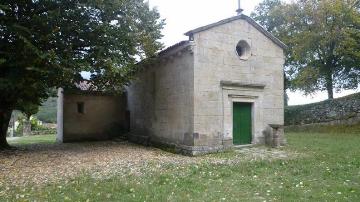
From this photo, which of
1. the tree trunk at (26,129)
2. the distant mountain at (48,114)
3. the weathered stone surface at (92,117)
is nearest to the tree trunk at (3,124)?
the weathered stone surface at (92,117)

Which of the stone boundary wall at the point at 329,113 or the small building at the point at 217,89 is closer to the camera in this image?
the small building at the point at 217,89

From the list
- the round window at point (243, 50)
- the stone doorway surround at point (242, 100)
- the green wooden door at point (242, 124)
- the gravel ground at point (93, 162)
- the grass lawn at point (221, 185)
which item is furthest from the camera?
the round window at point (243, 50)

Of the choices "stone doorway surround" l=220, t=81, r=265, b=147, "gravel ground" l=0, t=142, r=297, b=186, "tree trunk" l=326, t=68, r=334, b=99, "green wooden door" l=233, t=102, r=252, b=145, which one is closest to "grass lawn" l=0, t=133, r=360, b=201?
"gravel ground" l=0, t=142, r=297, b=186

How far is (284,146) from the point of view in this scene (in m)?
14.6

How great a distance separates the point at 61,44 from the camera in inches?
487

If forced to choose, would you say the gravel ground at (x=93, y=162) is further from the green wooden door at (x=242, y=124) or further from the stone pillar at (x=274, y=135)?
the stone pillar at (x=274, y=135)

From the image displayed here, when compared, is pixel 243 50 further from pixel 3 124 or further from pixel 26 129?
pixel 26 129

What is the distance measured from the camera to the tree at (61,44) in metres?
11.4

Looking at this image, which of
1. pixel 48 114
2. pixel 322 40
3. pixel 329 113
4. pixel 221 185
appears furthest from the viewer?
pixel 48 114

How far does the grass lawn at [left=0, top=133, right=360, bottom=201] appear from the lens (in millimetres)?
6527

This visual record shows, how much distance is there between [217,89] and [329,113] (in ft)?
44.1

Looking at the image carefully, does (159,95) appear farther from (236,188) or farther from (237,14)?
(236,188)

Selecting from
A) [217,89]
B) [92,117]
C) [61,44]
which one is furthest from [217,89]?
[92,117]

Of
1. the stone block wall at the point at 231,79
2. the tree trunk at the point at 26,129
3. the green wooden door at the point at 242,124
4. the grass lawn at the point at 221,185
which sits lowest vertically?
the grass lawn at the point at 221,185
